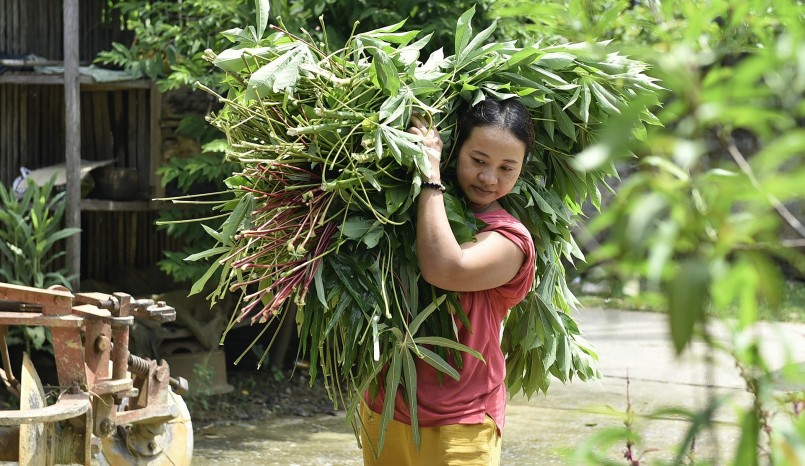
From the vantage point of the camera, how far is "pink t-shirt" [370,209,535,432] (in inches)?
107

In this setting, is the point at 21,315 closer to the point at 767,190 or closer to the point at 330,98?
the point at 330,98

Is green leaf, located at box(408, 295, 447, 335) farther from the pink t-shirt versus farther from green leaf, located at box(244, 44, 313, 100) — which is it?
green leaf, located at box(244, 44, 313, 100)

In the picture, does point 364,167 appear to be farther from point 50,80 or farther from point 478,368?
point 50,80

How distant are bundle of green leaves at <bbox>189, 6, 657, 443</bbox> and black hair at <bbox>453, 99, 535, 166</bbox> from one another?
1.2 inches

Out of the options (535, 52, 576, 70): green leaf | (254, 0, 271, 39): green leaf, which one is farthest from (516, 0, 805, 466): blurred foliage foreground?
(254, 0, 271, 39): green leaf

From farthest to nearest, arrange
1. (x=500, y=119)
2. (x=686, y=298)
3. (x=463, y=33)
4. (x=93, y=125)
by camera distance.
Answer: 1. (x=93, y=125)
2. (x=463, y=33)
3. (x=500, y=119)
4. (x=686, y=298)

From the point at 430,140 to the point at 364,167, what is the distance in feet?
0.60

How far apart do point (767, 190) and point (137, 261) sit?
21.1 feet

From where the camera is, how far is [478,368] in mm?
2785

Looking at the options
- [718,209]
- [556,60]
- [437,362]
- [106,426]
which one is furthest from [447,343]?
[106,426]

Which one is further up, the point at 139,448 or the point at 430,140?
the point at 430,140

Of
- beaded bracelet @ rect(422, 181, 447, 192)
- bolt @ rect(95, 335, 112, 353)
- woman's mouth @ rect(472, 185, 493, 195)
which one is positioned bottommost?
bolt @ rect(95, 335, 112, 353)

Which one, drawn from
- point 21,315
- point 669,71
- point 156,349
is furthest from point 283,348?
point 669,71

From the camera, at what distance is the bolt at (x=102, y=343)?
13.3 ft
